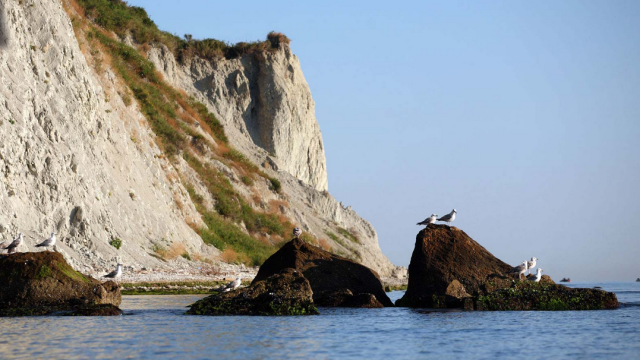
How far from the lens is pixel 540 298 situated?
25.7 m

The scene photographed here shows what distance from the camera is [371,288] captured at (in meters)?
28.3

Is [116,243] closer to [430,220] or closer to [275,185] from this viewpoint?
[430,220]

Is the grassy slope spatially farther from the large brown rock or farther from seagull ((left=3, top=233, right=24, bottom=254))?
seagull ((left=3, top=233, right=24, bottom=254))

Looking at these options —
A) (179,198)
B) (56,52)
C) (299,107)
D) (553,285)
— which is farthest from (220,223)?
(553,285)

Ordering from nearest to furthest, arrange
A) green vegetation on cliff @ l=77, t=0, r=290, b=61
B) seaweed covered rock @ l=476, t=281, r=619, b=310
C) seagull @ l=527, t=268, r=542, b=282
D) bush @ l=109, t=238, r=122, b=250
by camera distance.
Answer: seaweed covered rock @ l=476, t=281, r=619, b=310 < seagull @ l=527, t=268, r=542, b=282 < bush @ l=109, t=238, r=122, b=250 < green vegetation on cliff @ l=77, t=0, r=290, b=61

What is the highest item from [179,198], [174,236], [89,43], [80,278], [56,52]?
[89,43]

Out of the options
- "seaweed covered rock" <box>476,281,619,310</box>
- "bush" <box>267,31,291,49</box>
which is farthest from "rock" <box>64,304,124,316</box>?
"bush" <box>267,31,291,49</box>

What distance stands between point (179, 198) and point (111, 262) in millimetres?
14720

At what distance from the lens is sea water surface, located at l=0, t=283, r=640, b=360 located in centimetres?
1600

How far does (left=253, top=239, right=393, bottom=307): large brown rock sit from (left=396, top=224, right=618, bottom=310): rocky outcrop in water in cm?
233

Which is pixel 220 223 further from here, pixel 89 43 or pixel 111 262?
pixel 111 262

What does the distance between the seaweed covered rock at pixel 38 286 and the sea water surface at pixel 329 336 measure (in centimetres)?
106

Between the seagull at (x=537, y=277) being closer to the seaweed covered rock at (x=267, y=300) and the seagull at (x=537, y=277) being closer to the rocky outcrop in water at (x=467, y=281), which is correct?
the rocky outcrop in water at (x=467, y=281)

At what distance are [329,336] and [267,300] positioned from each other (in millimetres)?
4792
